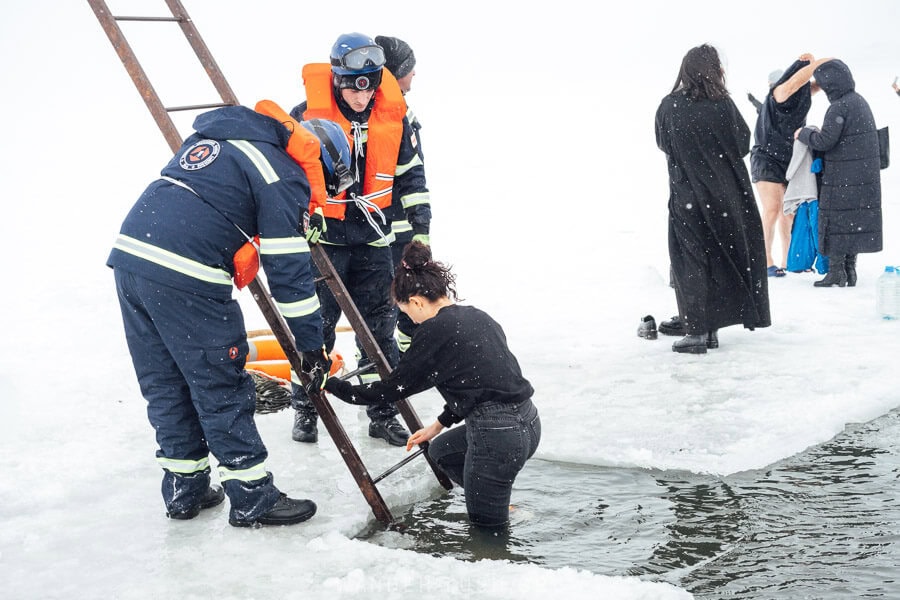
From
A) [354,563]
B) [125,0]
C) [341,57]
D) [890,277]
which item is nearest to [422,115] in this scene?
[125,0]

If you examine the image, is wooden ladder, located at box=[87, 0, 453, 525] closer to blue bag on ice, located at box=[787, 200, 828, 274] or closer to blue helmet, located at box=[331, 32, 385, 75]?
blue helmet, located at box=[331, 32, 385, 75]

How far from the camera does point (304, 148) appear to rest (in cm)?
371

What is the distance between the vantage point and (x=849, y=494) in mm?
4195

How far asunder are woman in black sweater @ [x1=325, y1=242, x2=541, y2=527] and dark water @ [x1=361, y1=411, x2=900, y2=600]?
0.25 metres

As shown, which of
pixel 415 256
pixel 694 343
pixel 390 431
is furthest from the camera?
pixel 694 343

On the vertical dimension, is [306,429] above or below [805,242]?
below

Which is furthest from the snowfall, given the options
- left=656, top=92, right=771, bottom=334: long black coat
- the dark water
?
left=656, top=92, right=771, bottom=334: long black coat

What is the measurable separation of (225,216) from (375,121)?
1.44 meters

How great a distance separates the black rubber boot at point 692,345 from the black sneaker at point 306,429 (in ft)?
8.83

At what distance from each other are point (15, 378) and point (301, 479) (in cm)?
240

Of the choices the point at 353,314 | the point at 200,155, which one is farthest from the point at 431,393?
the point at 200,155

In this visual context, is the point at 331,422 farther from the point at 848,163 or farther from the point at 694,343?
the point at 848,163

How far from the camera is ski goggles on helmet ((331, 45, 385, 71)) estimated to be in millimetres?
4547

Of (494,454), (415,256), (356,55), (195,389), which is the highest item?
(356,55)
